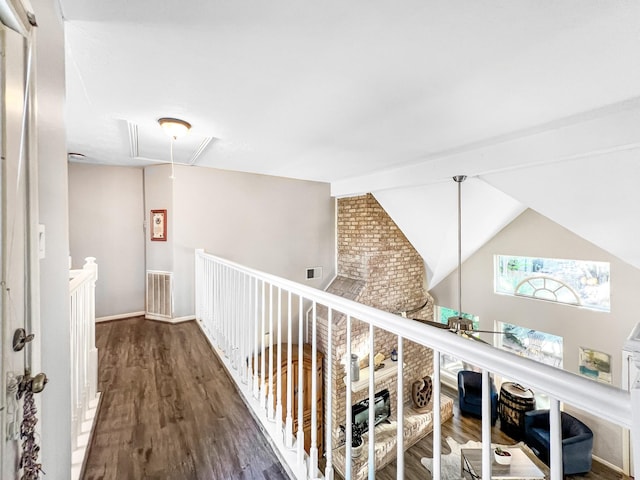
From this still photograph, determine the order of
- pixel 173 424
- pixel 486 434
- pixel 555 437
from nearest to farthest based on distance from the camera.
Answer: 1. pixel 555 437
2. pixel 486 434
3. pixel 173 424

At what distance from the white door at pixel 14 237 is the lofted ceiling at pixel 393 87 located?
869mm

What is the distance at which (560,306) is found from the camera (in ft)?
16.1

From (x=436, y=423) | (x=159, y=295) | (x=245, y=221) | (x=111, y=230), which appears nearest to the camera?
(x=436, y=423)

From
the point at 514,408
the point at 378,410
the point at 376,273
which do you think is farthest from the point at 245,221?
the point at 514,408

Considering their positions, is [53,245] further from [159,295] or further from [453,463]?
[453,463]

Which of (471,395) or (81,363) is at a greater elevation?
(81,363)

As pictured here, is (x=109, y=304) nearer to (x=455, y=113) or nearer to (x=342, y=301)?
(x=342, y=301)

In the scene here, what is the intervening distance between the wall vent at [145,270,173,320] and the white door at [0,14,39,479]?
3.69 metres

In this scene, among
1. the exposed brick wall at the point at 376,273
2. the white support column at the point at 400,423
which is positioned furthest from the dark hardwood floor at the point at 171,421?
the exposed brick wall at the point at 376,273

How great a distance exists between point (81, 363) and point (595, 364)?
6580 mm

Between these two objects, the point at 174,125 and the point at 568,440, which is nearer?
the point at 174,125

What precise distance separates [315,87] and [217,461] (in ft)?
7.50

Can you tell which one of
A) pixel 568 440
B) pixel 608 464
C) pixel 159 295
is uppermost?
pixel 159 295

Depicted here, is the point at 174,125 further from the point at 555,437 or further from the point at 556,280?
the point at 556,280
